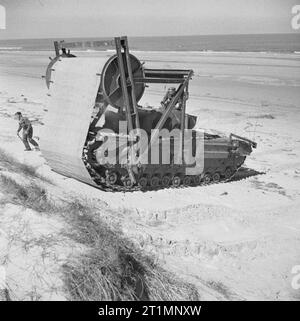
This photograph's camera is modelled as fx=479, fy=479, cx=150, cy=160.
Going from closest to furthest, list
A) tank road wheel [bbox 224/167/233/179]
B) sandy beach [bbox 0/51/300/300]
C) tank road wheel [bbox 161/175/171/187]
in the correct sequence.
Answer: sandy beach [bbox 0/51/300/300] < tank road wheel [bbox 161/175/171/187] < tank road wheel [bbox 224/167/233/179]

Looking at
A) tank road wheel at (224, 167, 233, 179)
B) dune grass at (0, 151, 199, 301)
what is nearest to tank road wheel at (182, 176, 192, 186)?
tank road wheel at (224, 167, 233, 179)

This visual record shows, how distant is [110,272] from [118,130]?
5.34 m

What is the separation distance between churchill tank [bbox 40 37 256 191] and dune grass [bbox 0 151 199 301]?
2.42 metres

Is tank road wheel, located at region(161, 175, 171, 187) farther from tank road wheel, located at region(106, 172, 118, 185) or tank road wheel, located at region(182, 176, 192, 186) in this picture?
tank road wheel, located at region(106, 172, 118, 185)

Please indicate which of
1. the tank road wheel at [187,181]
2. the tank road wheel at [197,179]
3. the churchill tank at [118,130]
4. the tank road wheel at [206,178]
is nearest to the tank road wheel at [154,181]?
the churchill tank at [118,130]

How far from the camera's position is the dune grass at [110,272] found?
16.8ft

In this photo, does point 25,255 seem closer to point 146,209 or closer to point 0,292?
point 0,292

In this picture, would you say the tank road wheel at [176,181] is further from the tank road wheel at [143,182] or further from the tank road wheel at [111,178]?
the tank road wheel at [111,178]

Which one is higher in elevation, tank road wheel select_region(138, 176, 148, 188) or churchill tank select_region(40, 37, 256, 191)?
churchill tank select_region(40, 37, 256, 191)

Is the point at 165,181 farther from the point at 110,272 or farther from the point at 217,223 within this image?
the point at 110,272

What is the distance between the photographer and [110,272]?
17.6 ft

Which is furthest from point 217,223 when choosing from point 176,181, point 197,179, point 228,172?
point 228,172

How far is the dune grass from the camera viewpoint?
513cm
